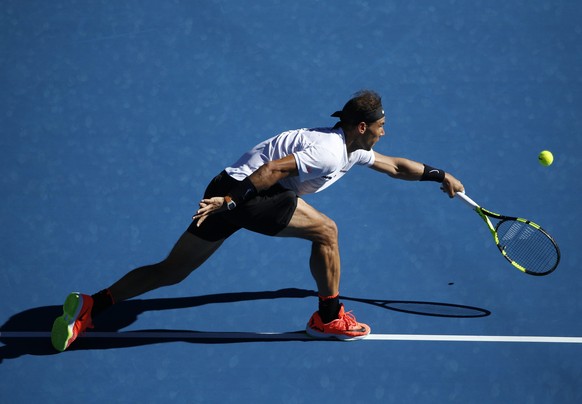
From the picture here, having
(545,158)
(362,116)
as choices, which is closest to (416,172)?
(362,116)

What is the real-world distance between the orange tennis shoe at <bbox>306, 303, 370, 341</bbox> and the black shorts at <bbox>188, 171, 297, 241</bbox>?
71cm

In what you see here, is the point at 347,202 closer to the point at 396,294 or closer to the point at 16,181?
the point at 396,294

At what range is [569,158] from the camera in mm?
6246

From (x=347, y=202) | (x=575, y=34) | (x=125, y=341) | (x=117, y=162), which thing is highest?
(x=575, y=34)

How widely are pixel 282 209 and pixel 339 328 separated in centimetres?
90

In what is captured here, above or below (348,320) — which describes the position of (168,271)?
above

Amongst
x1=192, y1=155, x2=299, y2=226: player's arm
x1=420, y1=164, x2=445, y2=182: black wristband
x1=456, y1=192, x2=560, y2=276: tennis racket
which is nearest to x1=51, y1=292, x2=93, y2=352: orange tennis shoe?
x1=192, y1=155, x2=299, y2=226: player's arm

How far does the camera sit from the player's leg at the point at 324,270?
4.60 meters

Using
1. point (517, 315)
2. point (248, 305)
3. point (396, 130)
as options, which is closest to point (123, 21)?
point (396, 130)

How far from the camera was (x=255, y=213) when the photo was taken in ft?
14.7

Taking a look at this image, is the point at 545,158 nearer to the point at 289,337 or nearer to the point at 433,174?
the point at 433,174

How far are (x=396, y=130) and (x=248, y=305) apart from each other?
210 centimetres

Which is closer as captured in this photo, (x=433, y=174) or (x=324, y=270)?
(x=324, y=270)

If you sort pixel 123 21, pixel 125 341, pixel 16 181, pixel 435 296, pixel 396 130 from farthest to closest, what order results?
pixel 123 21 → pixel 396 130 → pixel 16 181 → pixel 435 296 → pixel 125 341
